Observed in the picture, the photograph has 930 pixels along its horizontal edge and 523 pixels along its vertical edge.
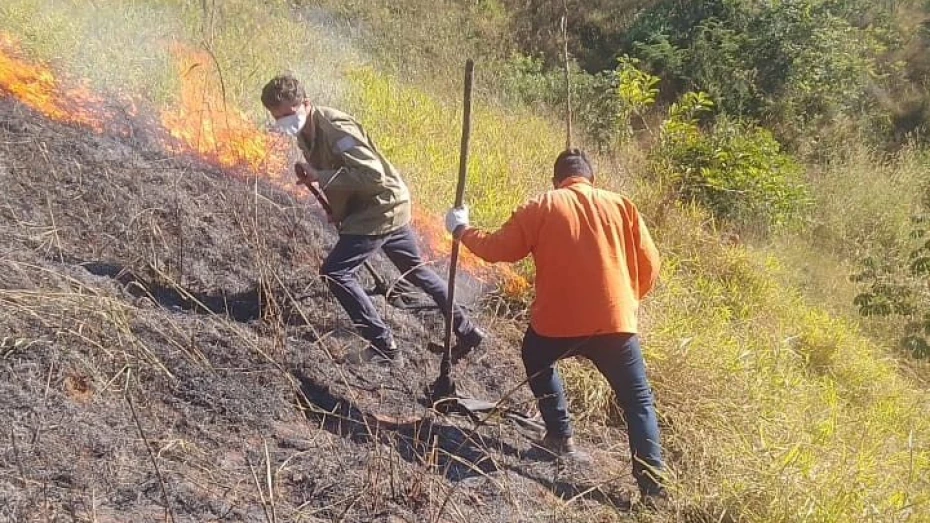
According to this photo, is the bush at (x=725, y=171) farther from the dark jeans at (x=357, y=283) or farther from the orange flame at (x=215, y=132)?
the dark jeans at (x=357, y=283)

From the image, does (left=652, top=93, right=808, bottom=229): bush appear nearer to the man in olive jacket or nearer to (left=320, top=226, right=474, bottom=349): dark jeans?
(left=320, top=226, right=474, bottom=349): dark jeans

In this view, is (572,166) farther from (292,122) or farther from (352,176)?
(292,122)

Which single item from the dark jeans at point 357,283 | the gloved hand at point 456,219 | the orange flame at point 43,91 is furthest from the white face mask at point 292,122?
the orange flame at point 43,91

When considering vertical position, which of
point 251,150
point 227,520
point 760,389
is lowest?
point 760,389

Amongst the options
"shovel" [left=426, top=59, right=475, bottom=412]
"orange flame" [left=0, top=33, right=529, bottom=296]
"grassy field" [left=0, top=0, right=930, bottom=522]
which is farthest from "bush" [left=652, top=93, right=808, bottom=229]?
"shovel" [left=426, top=59, right=475, bottom=412]

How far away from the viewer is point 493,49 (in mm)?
12227

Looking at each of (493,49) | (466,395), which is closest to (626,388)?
(466,395)

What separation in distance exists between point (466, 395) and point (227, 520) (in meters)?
1.81

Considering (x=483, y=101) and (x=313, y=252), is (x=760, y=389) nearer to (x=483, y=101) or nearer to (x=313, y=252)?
(x=313, y=252)

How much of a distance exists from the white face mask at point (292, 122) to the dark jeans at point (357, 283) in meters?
0.54

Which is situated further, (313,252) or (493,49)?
(493,49)

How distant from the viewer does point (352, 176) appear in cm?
397

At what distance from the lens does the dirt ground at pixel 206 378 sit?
2.95m

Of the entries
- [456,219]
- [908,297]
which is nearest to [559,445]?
[456,219]
